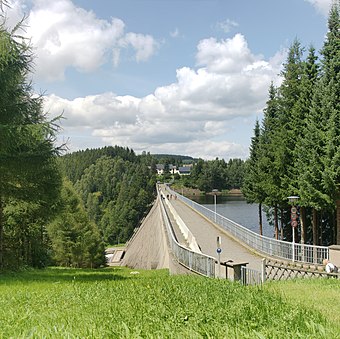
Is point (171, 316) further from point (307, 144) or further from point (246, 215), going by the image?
point (246, 215)

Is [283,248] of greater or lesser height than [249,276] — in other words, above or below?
below

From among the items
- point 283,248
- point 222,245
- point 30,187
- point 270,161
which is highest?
point 270,161

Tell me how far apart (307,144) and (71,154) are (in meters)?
11.4

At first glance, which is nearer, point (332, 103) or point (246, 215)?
point (332, 103)

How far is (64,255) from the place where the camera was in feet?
117

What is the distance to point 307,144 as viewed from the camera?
1995cm

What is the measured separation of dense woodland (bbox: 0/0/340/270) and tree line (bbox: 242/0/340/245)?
0.05 metres

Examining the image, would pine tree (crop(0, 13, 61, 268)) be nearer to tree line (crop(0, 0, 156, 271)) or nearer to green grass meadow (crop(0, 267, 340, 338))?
tree line (crop(0, 0, 156, 271))

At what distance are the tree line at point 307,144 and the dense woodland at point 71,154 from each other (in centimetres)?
5

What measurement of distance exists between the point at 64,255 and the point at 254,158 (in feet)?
61.1

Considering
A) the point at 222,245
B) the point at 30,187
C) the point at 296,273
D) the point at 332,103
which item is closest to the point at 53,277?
the point at 30,187

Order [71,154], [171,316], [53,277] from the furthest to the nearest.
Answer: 1. [71,154]
2. [53,277]
3. [171,316]

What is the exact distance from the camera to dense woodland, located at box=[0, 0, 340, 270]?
13578 millimetres

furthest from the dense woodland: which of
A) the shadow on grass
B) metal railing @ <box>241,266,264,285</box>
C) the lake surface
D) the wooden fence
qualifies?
the lake surface
